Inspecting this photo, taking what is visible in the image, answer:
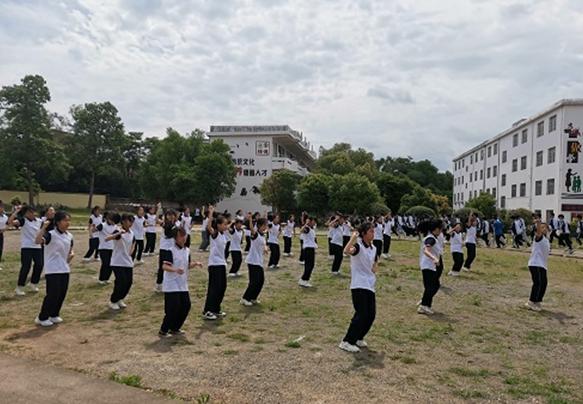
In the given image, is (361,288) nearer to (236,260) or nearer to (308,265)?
(308,265)

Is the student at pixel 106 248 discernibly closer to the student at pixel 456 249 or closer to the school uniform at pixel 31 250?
the school uniform at pixel 31 250

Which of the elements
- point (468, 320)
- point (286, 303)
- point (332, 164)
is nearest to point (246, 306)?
point (286, 303)

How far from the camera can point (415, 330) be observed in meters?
7.93

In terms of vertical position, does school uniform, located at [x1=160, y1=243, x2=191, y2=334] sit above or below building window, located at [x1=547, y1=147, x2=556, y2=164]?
below

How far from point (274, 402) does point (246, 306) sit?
15.3 feet

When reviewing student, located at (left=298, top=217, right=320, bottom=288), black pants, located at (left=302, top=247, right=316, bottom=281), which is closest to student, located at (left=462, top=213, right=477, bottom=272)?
student, located at (left=298, top=217, right=320, bottom=288)

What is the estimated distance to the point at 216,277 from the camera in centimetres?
841

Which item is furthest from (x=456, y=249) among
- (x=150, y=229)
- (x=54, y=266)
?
(x=54, y=266)

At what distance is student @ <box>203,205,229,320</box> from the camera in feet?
27.4

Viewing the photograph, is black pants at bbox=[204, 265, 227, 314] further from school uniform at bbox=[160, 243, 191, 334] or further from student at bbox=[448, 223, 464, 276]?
student at bbox=[448, 223, 464, 276]

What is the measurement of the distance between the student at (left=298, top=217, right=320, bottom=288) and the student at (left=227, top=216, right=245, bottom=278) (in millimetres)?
1680

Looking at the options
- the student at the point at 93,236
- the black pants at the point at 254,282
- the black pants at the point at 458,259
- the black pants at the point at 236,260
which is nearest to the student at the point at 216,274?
the black pants at the point at 254,282

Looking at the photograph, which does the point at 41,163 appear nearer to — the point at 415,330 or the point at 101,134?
the point at 101,134

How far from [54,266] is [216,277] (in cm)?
250
